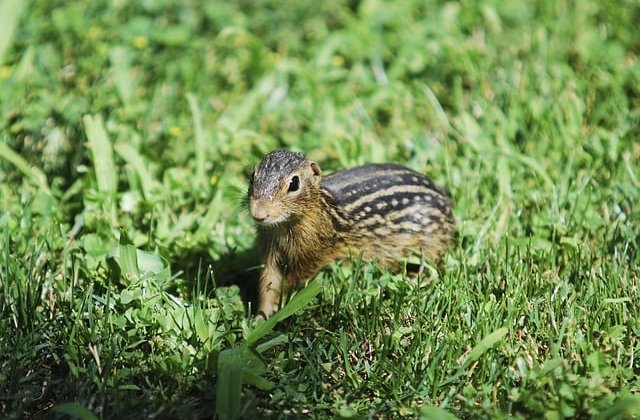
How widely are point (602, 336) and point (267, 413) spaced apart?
5.55 ft

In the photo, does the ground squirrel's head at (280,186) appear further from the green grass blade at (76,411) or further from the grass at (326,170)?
the green grass blade at (76,411)

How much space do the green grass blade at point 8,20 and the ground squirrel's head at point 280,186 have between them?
3266mm

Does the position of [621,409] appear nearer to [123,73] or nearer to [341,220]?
[341,220]

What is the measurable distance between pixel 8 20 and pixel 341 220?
3.74 metres

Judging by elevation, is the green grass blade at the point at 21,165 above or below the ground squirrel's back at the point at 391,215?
above

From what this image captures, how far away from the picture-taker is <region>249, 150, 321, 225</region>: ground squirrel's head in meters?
4.59

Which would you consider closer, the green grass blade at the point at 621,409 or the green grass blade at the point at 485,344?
the green grass blade at the point at 621,409

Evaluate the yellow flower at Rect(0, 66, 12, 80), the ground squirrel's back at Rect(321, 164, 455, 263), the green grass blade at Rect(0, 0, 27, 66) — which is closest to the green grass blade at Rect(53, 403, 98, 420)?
the ground squirrel's back at Rect(321, 164, 455, 263)

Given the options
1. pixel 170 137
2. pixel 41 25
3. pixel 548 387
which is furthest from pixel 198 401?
pixel 41 25

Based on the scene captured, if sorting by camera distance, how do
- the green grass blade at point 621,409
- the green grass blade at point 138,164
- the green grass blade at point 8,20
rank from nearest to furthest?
1. the green grass blade at point 621,409
2. the green grass blade at point 138,164
3. the green grass blade at point 8,20

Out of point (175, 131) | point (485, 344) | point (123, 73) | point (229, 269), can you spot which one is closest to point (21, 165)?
point (175, 131)

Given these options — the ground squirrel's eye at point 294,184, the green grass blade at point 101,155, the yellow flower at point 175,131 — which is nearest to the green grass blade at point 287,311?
the ground squirrel's eye at point 294,184

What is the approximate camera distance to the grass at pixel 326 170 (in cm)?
406

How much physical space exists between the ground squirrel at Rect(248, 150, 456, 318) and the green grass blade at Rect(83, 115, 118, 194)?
3.86 feet
